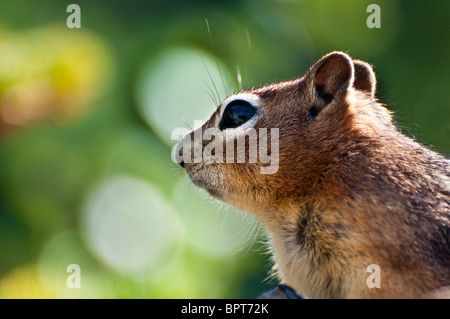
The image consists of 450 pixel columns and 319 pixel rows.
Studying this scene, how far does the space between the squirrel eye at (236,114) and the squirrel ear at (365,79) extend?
1.62 feet

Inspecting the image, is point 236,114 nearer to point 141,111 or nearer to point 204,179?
point 204,179

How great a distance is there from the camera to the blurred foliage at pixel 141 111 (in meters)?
1.97

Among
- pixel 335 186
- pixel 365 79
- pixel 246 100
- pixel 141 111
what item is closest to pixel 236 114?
pixel 246 100

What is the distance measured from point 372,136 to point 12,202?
1.54 metres

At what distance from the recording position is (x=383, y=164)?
4.76 feet

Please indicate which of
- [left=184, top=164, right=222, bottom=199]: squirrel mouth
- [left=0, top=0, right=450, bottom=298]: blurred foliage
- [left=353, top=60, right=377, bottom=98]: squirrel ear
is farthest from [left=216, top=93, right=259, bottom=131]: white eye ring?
[left=353, top=60, right=377, bottom=98]: squirrel ear

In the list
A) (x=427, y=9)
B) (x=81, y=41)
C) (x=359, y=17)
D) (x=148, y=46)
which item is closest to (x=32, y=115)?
(x=81, y=41)

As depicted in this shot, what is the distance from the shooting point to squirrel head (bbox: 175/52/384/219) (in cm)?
155

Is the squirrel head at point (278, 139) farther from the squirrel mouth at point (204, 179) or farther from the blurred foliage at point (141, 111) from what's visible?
the blurred foliage at point (141, 111)

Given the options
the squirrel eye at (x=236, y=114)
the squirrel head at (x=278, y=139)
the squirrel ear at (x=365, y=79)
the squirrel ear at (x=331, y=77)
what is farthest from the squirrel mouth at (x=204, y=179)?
the squirrel ear at (x=365, y=79)

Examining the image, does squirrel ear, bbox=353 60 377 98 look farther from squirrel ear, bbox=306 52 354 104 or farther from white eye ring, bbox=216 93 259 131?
white eye ring, bbox=216 93 259 131

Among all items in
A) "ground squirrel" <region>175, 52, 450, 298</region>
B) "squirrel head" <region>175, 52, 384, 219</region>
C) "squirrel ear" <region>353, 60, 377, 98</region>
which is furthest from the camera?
"squirrel ear" <region>353, 60, 377, 98</region>

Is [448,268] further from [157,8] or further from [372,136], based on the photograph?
[157,8]

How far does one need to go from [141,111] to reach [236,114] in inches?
50.4
